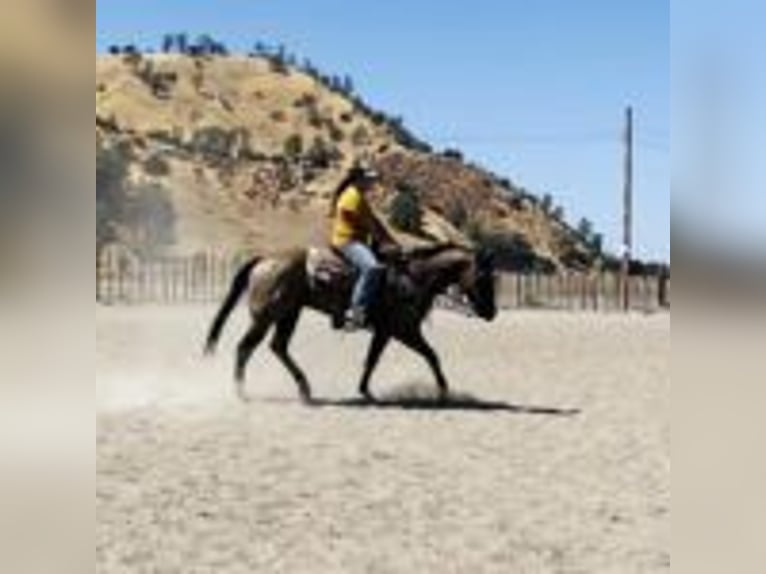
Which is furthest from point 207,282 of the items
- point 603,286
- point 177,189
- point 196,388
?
point 177,189

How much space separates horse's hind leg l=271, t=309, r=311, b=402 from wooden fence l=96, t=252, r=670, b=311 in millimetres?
18330

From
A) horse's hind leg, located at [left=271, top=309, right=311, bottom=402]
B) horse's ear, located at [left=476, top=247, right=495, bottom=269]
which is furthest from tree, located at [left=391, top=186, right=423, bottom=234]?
horse's hind leg, located at [left=271, top=309, right=311, bottom=402]

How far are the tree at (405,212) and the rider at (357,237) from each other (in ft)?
135

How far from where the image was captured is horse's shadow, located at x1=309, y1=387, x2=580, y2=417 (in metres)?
12.0

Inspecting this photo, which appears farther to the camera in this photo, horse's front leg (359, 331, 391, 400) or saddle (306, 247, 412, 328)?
horse's front leg (359, 331, 391, 400)

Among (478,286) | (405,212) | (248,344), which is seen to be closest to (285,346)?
(248,344)

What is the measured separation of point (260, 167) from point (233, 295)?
52.4 m

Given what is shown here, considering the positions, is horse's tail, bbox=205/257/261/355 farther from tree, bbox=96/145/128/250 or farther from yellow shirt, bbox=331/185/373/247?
tree, bbox=96/145/128/250
